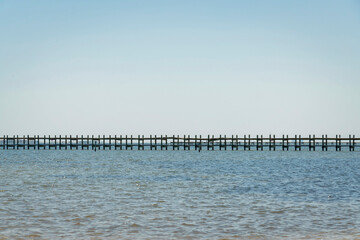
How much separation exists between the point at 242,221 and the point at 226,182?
1086cm

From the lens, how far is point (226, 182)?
76.0 feet

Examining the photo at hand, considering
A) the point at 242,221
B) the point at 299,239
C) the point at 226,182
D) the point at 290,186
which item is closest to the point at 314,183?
the point at 290,186

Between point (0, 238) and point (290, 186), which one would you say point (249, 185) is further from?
point (0, 238)

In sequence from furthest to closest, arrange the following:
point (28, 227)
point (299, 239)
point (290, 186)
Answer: point (290, 186) → point (28, 227) → point (299, 239)

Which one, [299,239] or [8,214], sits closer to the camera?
[299,239]

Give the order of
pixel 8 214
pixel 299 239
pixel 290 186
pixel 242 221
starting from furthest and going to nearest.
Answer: pixel 290 186 < pixel 8 214 < pixel 242 221 < pixel 299 239

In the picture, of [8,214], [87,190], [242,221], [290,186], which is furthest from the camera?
[290,186]

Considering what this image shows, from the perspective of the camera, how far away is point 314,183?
22781 mm

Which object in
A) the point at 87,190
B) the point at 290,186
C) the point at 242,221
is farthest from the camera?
the point at 290,186

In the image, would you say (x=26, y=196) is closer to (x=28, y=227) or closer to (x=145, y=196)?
(x=145, y=196)

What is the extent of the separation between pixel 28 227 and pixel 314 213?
7.32 meters

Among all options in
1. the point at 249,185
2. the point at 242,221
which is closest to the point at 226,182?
the point at 249,185

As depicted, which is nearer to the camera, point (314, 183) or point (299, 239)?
point (299, 239)

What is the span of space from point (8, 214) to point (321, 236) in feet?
25.9
